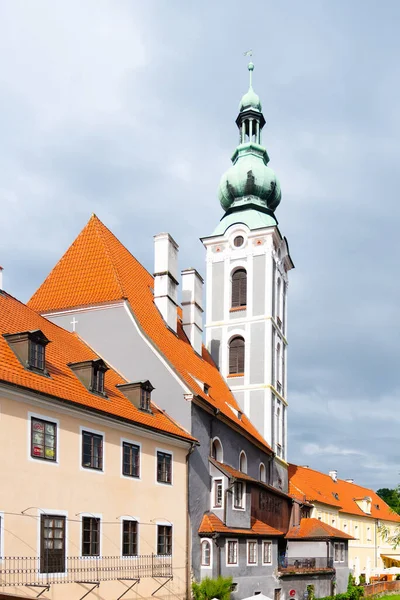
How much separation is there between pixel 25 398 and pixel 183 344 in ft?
50.9

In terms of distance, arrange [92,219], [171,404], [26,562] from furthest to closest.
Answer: [92,219], [171,404], [26,562]

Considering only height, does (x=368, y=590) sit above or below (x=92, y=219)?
below

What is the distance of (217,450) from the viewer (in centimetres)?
2988

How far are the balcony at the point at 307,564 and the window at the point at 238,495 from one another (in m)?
6.28

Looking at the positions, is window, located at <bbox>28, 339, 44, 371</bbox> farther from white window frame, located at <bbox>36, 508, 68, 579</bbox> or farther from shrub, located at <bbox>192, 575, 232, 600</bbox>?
shrub, located at <bbox>192, 575, 232, 600</bbox>

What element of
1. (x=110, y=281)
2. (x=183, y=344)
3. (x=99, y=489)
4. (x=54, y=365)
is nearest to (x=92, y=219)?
(x=110, y=281)

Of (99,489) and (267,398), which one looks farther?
(267,398)

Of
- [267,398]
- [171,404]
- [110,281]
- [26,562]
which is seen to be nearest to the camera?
[26,562]

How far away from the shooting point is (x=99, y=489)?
2131 cm

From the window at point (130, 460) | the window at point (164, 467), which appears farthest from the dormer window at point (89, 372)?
the window at point (164, 467)

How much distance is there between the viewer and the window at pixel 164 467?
24.6m

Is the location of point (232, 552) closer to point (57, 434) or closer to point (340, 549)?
point (57, 434)

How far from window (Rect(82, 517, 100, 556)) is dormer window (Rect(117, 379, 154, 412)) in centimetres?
450

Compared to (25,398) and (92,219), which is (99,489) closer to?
(25,398)
